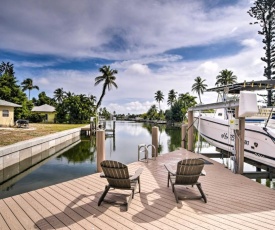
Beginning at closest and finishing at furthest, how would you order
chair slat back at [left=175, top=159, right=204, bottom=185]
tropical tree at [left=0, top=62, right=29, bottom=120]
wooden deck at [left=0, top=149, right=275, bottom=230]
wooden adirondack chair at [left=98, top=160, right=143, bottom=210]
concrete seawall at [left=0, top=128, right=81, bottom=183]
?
1. wooden deck at [left=0, top=149, right=275, bottom=230]
2. wooden adirondack chair at [left=98, top=160, right=143, bottom=210]
3. chair slat back at [left=175, top=159, right=204, bottom=185]
4. concrete seawall at [left=0, top=128, right=81, bottom=183]
5. tropical tree at [left=0, top=62, right=29, bottom=120]

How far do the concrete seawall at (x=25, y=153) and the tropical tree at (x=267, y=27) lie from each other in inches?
944

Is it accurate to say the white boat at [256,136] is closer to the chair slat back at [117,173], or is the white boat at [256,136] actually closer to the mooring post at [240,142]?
the mooring post at [240,142]

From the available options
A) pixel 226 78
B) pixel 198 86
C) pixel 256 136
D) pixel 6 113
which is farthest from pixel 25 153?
pixel 198 86

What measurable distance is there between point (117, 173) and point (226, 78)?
52.6 meters

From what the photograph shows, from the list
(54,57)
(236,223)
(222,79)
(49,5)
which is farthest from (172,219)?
(222,79)

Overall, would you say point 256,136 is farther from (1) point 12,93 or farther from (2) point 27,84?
(2) point 27,84

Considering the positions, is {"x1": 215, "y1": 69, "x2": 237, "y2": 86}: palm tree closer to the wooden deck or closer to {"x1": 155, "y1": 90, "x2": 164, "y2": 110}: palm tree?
{"x1": 155, "y1": 90, "x2": 164, "y2": 110}: palm tree

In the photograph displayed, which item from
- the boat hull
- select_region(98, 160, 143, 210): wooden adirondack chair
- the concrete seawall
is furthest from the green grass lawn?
the boat hull

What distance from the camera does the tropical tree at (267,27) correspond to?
80.2ft

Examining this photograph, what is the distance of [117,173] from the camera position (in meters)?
4.38

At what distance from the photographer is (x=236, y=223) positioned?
3633 millimetres

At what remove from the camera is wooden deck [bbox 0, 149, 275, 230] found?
358 centimetres

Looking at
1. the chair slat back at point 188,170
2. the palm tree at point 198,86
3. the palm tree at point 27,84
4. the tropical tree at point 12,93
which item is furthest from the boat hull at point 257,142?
the palm tree at point 27,84

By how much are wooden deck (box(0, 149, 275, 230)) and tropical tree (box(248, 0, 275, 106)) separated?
78.2 ft
